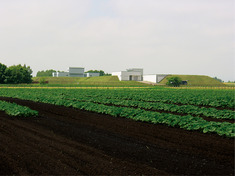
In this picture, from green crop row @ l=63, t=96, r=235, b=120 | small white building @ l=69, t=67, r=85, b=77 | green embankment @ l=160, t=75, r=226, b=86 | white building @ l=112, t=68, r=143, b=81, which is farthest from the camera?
small white building @ l=69, t=67, r=85, b=77

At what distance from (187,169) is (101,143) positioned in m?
3.57

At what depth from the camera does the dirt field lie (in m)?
6.51

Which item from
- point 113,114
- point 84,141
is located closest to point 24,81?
point 113,114

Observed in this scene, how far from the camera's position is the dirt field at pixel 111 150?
21.4 ft

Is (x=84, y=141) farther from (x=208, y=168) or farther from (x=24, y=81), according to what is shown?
(x=24, y=81)

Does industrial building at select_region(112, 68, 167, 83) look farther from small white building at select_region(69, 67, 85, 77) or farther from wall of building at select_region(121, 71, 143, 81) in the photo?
small white building at select_region(69, 67, 85, 77)

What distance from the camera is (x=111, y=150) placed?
8.12 metres

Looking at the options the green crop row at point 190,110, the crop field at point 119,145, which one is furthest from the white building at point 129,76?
the crop field at point 119,145

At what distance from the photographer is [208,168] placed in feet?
21.7

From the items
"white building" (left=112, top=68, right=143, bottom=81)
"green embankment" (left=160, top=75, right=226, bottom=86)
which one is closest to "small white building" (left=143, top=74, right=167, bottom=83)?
"green embankment" (left=160, top=75, right=226, bottom=86)

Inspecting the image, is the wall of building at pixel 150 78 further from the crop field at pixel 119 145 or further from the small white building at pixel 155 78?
the crop field at pixel 119 145

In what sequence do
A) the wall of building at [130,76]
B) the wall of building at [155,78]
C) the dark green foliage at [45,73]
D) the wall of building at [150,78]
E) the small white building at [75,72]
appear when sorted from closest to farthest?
the wall of building at [155,78]
the wall of building at [150,78]
the wall of building at [130,76]
the small white building at [75,72]
the dark green foliage at [45,73]

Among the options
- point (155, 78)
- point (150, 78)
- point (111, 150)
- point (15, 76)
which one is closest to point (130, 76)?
point (150, 78)

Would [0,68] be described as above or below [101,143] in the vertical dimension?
above
